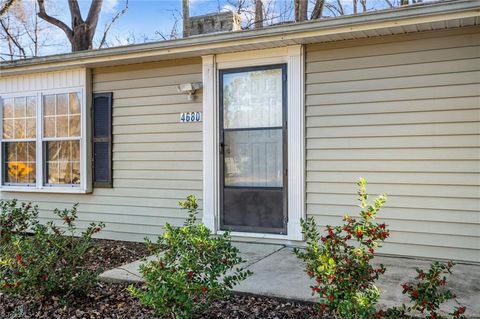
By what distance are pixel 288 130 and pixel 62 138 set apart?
3238mm

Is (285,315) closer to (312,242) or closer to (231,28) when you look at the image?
(312,242)

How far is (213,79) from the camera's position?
199 inches

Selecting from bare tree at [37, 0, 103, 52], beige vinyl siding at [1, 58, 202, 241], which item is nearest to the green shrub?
beige vinyl siding at [1, 58, 202, 241]

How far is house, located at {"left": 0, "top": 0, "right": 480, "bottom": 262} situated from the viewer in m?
4.04

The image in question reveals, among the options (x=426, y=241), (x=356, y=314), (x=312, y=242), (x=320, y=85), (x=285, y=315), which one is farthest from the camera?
(x=320, y=85)

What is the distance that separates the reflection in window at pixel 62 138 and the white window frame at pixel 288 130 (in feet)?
6.40

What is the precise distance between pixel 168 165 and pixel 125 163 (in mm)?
669

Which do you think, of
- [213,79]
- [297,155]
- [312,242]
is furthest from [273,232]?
[312,242]

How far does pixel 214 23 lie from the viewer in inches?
234

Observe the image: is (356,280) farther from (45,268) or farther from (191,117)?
(191,117)

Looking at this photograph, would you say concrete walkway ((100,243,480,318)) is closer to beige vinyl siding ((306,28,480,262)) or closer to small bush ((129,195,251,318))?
beige vinyl siding ((306,28,480,262))

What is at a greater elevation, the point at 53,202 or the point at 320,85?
the point at 320,85

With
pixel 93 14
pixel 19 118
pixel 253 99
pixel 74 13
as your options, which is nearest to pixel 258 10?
pixel 93 14

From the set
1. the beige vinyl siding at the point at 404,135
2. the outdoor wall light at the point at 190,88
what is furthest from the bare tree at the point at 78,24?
the beige vinyl siding at the point at 404,135
